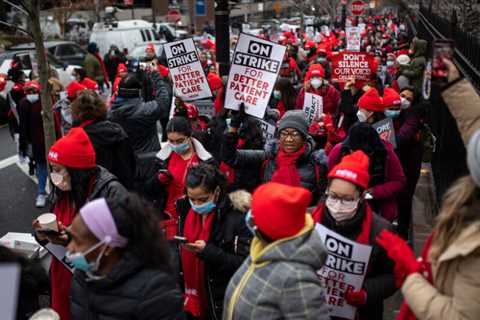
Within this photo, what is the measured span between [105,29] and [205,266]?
2276 cm

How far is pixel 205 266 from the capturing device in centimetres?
354

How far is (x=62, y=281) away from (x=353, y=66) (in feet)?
17.5

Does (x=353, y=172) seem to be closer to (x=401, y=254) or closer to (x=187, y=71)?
(x=401, y=254)

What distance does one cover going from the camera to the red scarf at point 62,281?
3596 millimetres

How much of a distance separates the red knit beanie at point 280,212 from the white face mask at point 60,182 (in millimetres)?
1620

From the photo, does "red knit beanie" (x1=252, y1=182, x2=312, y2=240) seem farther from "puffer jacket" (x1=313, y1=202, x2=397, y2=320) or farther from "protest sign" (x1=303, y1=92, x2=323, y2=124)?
"protest sign" (x1=303, y1=92, x2=323, y2=124)

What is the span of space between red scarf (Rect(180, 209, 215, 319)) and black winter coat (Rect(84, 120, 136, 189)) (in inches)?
53.3

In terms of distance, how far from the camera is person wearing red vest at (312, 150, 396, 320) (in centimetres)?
310

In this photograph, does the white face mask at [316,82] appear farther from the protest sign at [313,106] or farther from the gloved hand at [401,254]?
the gloved hand at [401,254]

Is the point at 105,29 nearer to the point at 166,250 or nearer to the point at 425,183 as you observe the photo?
the point at 425,183

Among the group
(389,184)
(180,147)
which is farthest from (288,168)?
(180,147)

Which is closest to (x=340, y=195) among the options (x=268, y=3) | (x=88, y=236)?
(x=88, y=236)

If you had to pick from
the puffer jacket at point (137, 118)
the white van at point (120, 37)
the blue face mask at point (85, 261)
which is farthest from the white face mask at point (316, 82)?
the white van at point (120, 37)

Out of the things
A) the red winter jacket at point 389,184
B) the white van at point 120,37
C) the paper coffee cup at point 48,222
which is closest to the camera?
the paper coffee cup at point 48,222
